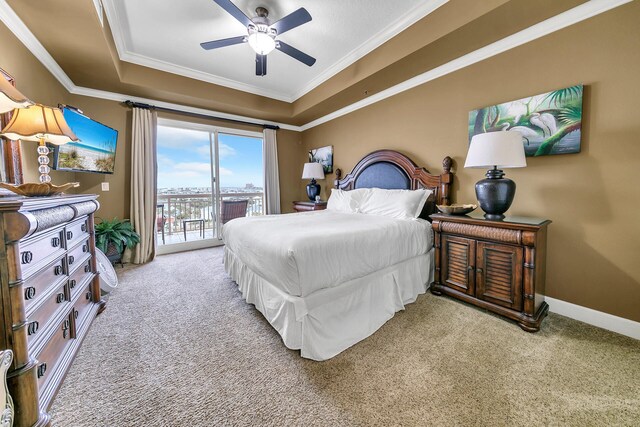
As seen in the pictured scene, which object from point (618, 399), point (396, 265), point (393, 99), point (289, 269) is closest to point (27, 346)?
point (289, 269)

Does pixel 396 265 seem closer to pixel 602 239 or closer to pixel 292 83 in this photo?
pixel 602 239

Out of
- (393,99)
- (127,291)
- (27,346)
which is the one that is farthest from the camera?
(393,99)

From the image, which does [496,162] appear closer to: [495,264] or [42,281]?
[495,264]

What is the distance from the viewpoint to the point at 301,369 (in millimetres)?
1575

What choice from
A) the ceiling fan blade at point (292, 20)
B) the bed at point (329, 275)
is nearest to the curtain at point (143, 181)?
the bed at point (329, 275)

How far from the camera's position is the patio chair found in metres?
4.64

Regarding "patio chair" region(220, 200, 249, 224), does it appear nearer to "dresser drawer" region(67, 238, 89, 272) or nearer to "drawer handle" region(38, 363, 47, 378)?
"dresser drawer" region(67, 238, 89, 272)

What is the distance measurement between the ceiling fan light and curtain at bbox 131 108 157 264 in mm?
2620

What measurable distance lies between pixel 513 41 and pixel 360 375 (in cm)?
329

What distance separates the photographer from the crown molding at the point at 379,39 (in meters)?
2.41

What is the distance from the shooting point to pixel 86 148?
314 cm

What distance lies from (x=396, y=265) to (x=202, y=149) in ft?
14.0

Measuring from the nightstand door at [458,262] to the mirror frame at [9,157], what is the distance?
395 cm

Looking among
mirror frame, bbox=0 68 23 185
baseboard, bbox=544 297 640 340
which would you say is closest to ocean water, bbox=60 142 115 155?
mirror frame, bbox=0 68 23 185
